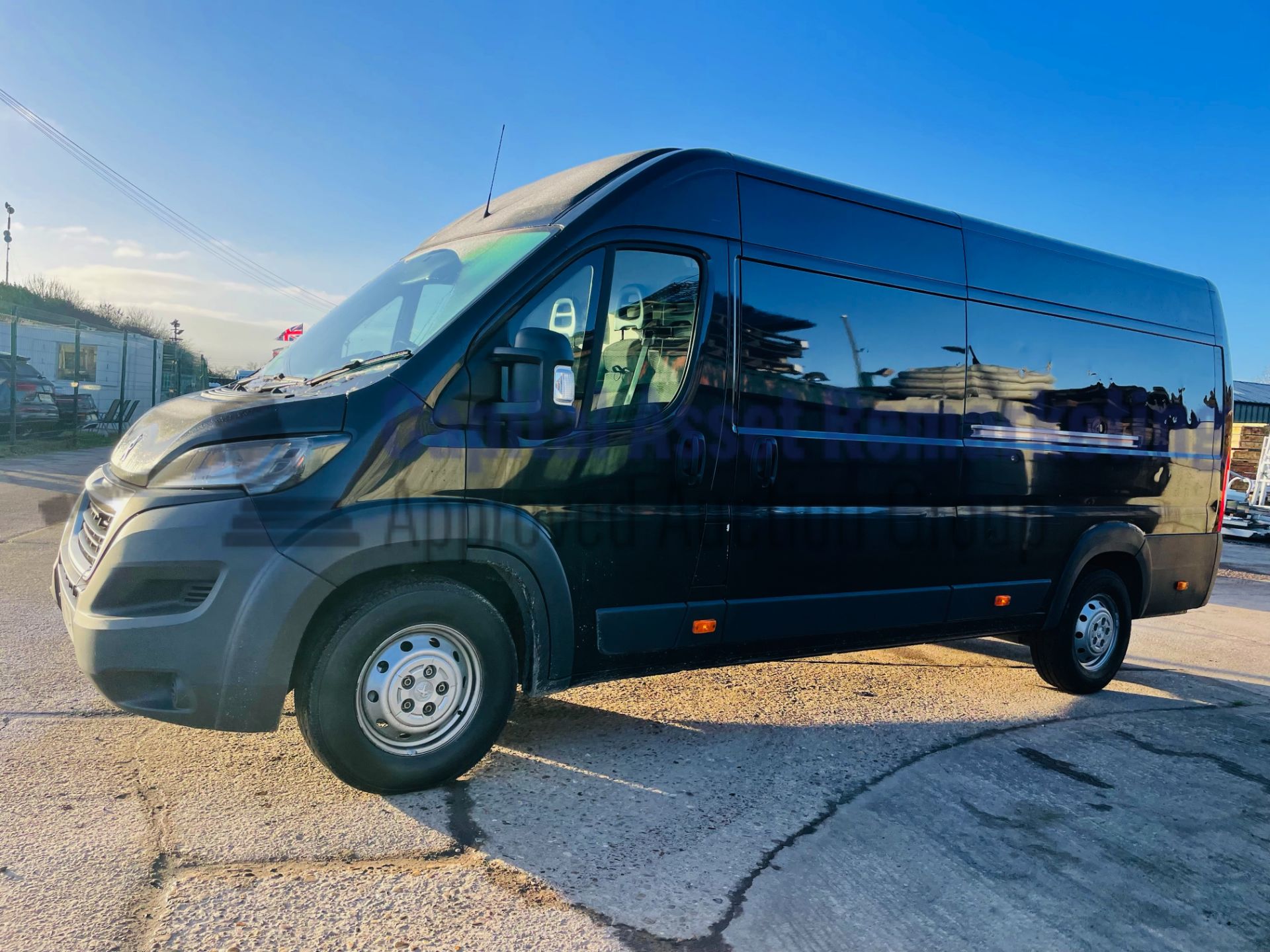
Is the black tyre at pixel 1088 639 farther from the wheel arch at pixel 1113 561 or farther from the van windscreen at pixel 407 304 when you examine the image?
the van windscreen at pixel 407 304

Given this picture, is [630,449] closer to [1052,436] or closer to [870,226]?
[870,226]

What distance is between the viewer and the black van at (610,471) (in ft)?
10.0

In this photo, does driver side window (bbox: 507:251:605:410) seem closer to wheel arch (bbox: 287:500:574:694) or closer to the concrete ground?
wheel arch (bbox: 287:500:574:694)

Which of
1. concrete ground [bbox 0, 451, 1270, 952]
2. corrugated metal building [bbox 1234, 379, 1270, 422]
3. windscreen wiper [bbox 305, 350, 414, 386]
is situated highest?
corrugated metal building [bbox 1234, 379, 1270, 422]

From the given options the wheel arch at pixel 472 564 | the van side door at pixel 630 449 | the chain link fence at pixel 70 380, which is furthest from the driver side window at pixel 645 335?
the chain link fence at pixel 70 380

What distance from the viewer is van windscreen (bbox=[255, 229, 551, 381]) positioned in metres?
3.55

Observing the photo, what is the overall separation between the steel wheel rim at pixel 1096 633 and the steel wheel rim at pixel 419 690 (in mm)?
3914

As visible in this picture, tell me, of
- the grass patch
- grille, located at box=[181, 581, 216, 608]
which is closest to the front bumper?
grille, located at box=[181, 581, 216, 608]

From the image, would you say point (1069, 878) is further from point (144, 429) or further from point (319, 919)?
point (144, 429)

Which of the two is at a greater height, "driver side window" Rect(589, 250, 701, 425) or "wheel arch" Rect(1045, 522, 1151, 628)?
"driver side window" Rect(589, 250, 701, 425)

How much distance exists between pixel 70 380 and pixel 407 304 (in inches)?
783

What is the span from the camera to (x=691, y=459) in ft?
12.5

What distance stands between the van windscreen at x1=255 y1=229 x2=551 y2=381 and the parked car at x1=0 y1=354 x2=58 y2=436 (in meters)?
14.6

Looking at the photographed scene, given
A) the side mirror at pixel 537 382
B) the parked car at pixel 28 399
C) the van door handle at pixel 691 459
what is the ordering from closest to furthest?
the side mirror at pixel 537 382
the van door handle at pixel 691 459
the parked car at pixel 28 399
